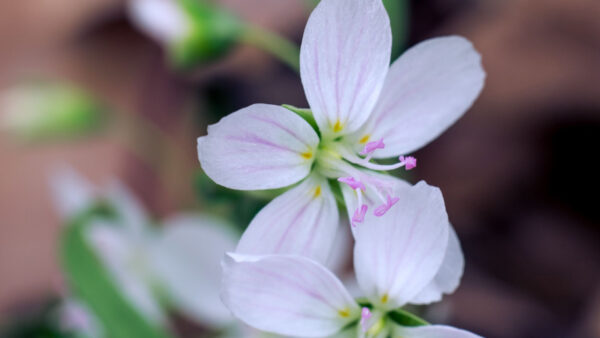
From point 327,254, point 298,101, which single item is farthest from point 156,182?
point 327,254

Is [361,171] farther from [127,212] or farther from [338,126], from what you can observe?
[127,212]

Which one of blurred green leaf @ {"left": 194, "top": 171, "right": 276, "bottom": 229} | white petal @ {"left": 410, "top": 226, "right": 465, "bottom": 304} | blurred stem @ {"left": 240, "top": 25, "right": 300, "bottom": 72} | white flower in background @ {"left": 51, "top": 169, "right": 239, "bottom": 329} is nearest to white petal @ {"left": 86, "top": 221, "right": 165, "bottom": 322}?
white flower in background @ {"left": 51, "top": 169, "right": 239, "bottom": 329}

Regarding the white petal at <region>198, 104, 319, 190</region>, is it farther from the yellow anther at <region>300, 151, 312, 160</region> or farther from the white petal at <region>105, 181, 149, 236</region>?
the white petal at <region>105, 181, 149, 236</region>

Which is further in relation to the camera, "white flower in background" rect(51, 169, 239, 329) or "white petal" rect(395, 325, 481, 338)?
"white flower in background" rect(51, 169, 239, 329)

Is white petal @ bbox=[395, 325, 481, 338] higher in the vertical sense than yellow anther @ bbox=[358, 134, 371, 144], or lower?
lower

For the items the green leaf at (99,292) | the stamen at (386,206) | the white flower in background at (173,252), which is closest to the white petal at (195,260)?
the white flower in background at (173,252)

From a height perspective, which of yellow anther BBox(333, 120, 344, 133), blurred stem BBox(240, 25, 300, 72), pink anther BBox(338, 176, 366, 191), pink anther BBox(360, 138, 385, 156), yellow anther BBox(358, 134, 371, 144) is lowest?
pink anther BBox(338, 176, 366, 191)

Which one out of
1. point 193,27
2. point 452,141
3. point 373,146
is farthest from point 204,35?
point 452,141
